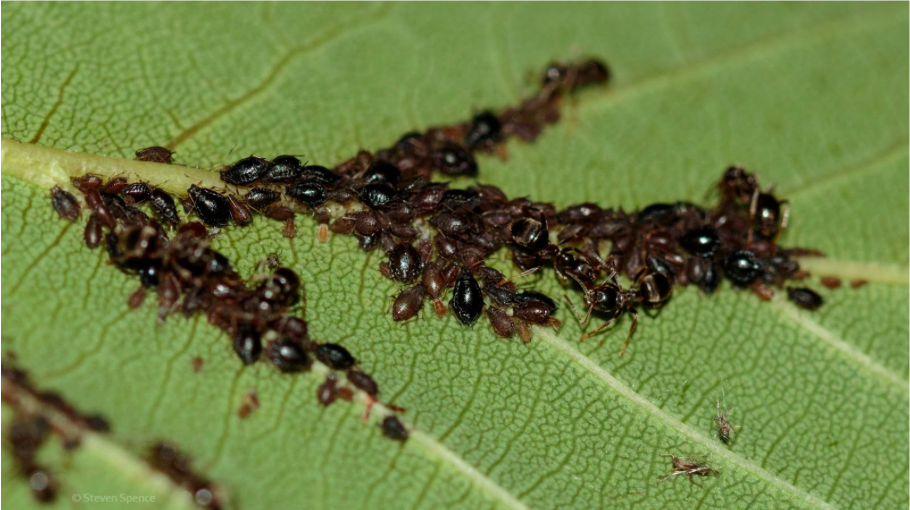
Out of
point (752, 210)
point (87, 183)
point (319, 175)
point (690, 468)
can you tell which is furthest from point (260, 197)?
point (752, 210)

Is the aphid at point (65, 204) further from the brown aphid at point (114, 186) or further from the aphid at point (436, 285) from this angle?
the aphid at point (436, 285)

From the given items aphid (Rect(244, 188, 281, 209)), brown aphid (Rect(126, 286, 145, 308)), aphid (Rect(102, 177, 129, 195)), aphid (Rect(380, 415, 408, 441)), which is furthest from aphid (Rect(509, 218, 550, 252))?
aphid (Rect(102, 177, 129, 195))

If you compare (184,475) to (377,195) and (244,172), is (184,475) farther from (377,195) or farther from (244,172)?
(377,195)

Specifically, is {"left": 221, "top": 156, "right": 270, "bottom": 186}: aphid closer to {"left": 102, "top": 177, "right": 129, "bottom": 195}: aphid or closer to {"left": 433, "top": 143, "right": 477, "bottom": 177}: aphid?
{"left": 102, "top": 177, "right": 129, "bottom": 195}: aphid

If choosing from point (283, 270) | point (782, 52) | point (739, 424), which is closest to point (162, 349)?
point (283, 270)

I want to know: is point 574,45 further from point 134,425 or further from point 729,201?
point 134,425

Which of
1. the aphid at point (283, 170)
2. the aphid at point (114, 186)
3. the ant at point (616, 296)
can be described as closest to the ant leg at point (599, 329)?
the ant at point (616, 296)

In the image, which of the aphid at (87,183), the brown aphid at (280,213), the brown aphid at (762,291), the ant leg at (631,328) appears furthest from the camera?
the brown aphid at (762,291)
